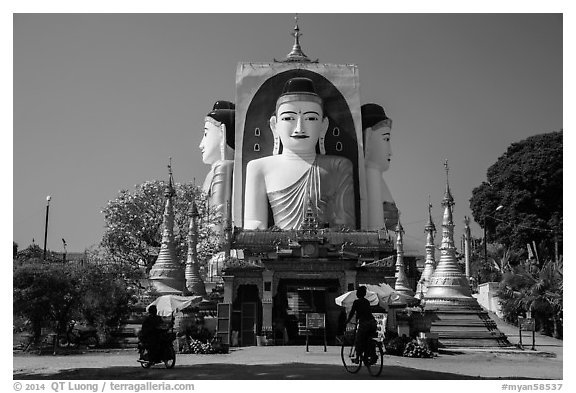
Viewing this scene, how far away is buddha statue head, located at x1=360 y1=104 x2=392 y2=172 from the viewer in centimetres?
5209

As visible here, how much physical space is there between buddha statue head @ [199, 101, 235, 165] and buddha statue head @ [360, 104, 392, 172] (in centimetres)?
919

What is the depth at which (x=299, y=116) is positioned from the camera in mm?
47969

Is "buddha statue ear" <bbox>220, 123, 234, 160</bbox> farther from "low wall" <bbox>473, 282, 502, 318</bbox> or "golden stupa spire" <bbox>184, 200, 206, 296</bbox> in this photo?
"low wall" <bbox>473, 282, 502, 318</bbox>

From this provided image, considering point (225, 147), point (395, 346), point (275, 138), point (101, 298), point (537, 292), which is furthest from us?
point (225, 147)

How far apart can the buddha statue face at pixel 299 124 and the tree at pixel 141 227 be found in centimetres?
784

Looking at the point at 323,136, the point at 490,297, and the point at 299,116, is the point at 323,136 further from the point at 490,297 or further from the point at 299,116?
the point at 490,297

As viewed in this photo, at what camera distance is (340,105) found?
51.0 meters

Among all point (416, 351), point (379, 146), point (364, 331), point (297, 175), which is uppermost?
point (379, 146)

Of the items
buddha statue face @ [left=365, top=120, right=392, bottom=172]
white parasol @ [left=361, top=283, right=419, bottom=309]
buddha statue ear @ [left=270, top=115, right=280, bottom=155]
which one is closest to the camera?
white parasol @ [left=361, top=283, right=419, bottom=309]

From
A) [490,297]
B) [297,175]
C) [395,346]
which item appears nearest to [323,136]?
[297,175]

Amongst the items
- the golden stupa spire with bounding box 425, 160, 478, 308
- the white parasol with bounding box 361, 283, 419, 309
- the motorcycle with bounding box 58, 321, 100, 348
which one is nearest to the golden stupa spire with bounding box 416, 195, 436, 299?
the golden stupa spire with bounding box 425, 160, 478, 308

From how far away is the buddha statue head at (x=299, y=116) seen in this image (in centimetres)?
4775

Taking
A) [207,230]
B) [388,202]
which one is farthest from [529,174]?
[207,230]

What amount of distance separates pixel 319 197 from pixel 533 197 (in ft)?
48.3
